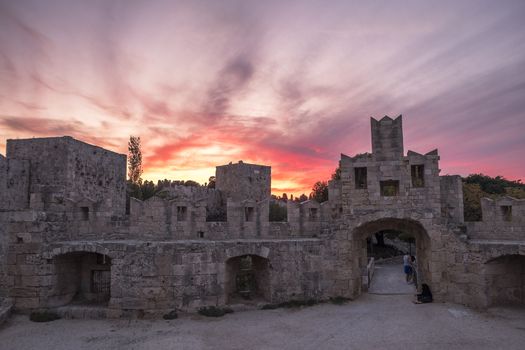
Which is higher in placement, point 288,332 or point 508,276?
point 508,276

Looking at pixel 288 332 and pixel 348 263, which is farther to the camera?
pixel 348 263

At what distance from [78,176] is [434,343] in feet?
64.8

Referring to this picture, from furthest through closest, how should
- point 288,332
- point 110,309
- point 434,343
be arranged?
point 110,309 → point 288,332 → point 434,343

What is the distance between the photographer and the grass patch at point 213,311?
1317 cm

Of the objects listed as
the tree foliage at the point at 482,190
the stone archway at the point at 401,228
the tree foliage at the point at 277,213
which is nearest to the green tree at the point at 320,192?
the tree foliage at the point at 277,213

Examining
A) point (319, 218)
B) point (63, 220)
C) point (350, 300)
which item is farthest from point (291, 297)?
point (63, 220)

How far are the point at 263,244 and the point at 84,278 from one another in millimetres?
7472

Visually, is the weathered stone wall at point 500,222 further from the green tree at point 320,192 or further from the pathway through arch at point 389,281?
the green tree at point 320,192

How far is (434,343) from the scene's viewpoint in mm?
10430

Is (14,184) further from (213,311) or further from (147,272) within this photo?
(213,311)

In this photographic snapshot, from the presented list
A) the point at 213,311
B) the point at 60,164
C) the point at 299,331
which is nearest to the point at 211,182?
the point at 60,164

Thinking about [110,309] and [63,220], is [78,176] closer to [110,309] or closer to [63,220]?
[63,220]

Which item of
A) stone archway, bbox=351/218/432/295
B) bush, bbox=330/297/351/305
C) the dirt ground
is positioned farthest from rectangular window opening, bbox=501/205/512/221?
bush, bbox=330/297/351/305

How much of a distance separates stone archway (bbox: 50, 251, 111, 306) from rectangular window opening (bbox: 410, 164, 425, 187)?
13132 millimetres
